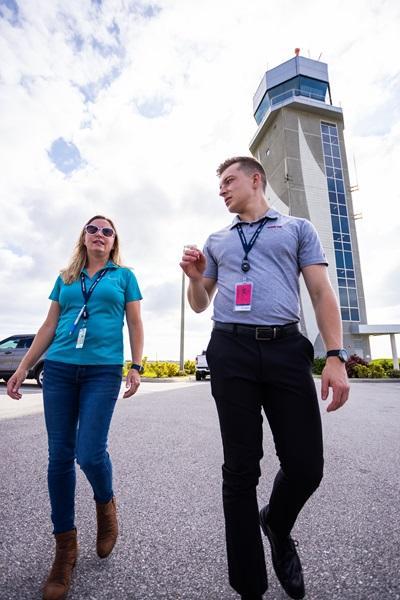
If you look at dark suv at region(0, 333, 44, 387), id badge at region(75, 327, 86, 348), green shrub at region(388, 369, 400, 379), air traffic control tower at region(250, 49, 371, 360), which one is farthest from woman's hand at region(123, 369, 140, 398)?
air traffic control tower at region(250, 49, 371, 360)

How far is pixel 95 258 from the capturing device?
255 cm

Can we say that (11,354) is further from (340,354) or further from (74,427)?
(340,354)

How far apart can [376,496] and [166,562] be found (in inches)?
75.5

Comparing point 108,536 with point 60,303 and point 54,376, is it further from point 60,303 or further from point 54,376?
point 60,303

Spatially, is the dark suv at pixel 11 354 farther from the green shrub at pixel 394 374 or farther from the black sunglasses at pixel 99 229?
the green shrub at pixel 394 374

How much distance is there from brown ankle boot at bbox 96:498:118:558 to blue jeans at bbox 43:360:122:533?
64mm

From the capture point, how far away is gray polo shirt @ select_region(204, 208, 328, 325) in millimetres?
1857

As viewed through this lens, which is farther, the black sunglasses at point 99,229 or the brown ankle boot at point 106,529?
the black sunglasses at point 99,229

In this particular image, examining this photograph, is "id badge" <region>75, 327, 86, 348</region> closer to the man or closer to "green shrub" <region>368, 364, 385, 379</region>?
the man

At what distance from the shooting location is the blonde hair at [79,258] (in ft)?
7.97

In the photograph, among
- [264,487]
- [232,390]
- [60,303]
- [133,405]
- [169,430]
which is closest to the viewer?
[232,390]

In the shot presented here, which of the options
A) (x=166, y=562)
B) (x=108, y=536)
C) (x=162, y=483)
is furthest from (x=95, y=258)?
(x=162, y=483)

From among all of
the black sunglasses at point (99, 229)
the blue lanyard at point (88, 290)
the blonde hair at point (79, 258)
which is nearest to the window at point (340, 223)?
the blonde hair at point (79, 258)

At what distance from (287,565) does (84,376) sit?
1432 millimetres
